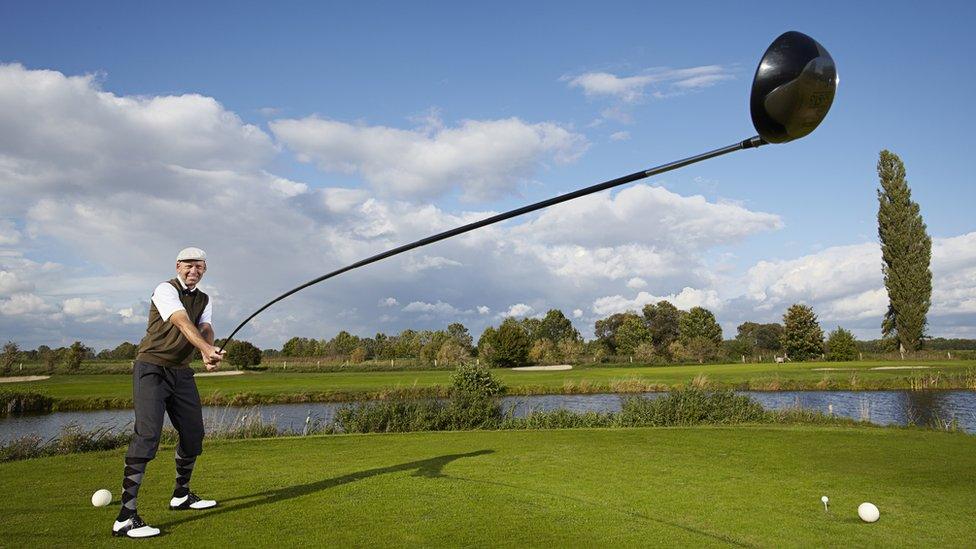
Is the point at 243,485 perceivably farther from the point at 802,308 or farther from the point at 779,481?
the point at 802,308

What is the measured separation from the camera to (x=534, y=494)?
7.43 meters

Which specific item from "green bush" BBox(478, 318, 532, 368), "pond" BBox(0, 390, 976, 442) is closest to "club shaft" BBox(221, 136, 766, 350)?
"pond" BBox(0, 390, 976, 442)

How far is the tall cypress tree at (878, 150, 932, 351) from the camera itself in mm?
57312

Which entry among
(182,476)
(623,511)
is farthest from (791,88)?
(182,476)

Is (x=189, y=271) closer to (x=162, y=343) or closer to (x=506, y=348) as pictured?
(x=162, y=343)

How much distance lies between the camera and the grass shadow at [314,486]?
669 cm

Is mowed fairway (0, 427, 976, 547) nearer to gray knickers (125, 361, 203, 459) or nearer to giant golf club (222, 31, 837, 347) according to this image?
gray knickers (125, 361, 203, 459)

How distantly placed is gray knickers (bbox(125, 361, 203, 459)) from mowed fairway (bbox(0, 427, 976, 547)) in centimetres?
81

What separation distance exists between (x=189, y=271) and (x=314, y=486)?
11.0 feet

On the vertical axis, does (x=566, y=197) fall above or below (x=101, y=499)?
above

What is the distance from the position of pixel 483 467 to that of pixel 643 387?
94.4 ft

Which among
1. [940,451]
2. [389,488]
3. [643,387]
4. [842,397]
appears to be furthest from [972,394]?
[389,488]

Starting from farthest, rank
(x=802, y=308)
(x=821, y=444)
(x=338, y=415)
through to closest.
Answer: (x=802, y=308) < (x=338, y=415) < (x=821, y=444)

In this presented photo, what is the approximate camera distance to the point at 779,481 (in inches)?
331
